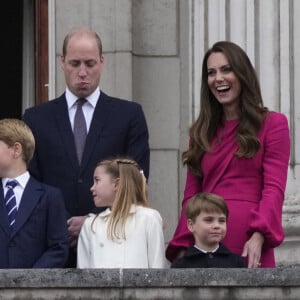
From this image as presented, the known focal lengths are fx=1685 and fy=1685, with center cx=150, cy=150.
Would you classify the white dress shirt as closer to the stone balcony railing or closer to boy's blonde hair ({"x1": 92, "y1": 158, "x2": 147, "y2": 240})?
boy's blonde hair ({"x1": 92, "y1": 158, "x2": 147, "y2": 240})

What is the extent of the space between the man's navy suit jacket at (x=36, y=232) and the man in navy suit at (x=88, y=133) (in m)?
0.25

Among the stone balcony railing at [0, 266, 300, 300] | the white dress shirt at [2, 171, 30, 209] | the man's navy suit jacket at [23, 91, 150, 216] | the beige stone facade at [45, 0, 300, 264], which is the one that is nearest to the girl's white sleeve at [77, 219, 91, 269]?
the man's navy suit jacket at [23, 91, 150, 216]

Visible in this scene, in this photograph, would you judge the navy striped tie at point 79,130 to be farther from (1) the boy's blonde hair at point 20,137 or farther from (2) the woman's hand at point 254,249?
(2) the woman's hand at point 254,249

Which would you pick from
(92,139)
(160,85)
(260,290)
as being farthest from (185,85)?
(260,290)

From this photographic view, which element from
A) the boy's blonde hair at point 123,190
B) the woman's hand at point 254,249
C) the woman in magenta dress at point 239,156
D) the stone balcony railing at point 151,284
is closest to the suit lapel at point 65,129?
the boy's blonde hair at point 123,190

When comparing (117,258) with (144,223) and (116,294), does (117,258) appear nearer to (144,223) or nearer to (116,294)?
(144,223)

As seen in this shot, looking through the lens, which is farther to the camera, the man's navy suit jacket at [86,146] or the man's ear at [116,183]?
the man's navy suit jacket at [86,146]

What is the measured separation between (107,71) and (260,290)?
15.0ft

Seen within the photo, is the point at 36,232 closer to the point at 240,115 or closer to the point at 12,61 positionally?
the point at 240,115

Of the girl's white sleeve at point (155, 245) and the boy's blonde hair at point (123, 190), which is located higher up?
the boy's blonde hair at point (123, 190)

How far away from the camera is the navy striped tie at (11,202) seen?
9430 millimetres

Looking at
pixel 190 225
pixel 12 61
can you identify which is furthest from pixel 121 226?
pixel 12 61

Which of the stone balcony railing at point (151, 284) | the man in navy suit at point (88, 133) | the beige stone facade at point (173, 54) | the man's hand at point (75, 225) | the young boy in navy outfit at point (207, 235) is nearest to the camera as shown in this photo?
the stone balcony railing at point (151, 284)

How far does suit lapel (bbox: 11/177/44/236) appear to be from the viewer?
30.8 ft
